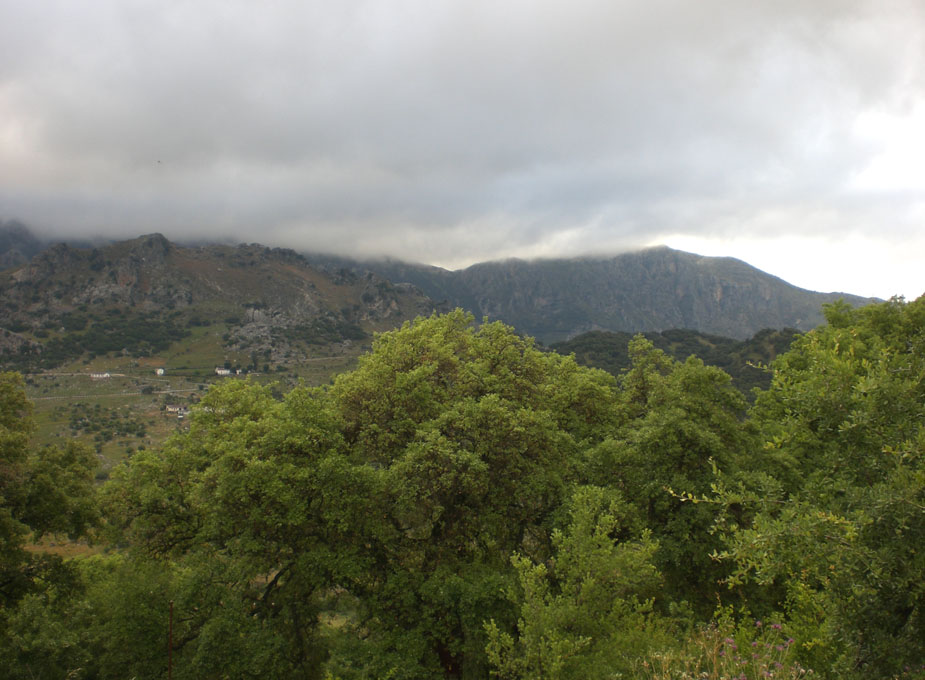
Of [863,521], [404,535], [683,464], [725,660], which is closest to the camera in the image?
[863,521]

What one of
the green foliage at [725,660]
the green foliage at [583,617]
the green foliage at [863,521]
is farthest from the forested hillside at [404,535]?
the green foliage at [863,521]

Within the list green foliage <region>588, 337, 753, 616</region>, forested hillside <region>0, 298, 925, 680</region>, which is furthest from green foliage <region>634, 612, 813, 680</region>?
green foliage <region>588, 337, 753, 616</region>

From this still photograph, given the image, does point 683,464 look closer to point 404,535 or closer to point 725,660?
point 725,660

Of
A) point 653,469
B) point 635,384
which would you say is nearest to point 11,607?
point 653,469

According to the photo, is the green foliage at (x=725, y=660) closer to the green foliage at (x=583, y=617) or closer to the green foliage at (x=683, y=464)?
the green foliage at (x=583, y=617)

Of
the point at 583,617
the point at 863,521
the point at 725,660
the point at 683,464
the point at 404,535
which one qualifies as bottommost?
the point at 404,535

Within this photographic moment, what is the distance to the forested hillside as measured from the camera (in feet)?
47.4

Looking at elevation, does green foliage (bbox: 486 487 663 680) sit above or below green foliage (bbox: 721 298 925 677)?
below

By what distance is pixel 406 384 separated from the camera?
74.5 feet

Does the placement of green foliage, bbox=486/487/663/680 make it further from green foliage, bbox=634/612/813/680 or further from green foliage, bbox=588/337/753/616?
green foliage, bbox=588/337/753/616

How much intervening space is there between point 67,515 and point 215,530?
691cm

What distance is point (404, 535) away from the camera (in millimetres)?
21891

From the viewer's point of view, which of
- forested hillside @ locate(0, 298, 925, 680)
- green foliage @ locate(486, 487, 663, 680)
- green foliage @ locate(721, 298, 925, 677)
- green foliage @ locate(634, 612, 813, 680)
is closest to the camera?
green foliage @ locate(721, 298, 925, 677)

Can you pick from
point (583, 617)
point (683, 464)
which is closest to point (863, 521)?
point (583, 617)
